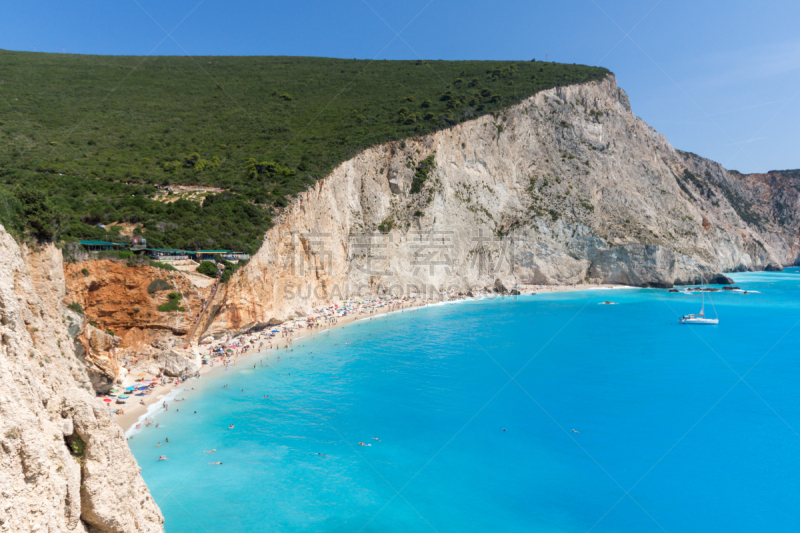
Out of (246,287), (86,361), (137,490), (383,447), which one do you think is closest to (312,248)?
(246,287)

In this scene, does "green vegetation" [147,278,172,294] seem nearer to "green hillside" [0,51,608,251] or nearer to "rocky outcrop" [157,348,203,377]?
"rocky outcrop" [157,348,203,377]

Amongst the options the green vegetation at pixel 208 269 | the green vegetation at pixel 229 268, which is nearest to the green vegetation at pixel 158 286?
the green vegetation at pixel 208 269

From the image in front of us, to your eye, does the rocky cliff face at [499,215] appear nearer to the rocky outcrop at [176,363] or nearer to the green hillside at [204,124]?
the green hillside at [204,124]

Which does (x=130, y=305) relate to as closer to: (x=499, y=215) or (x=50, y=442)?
(x=50, y=442)

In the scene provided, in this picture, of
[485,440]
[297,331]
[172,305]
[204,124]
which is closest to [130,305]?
[172,305]

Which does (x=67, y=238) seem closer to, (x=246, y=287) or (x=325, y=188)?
(x=246, y=287)

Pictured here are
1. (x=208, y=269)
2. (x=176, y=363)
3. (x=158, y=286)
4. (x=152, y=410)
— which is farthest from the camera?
(x=208, y=269)
